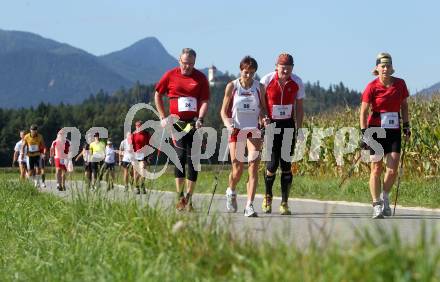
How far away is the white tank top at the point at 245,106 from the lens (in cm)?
1081

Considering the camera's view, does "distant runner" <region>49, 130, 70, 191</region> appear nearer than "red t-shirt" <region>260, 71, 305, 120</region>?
No

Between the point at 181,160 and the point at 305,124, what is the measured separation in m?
14.8

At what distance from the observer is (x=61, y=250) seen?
6.70m

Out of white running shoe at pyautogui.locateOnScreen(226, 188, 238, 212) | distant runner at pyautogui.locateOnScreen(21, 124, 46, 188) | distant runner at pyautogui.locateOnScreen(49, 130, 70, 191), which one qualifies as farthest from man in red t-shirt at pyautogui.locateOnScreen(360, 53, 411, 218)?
distant runner at pyautogui.locateOnScreen(21, 124, 46, 188)

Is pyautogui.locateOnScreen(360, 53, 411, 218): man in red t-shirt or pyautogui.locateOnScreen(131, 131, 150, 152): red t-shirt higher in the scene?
pyautogui.locateOnScreen(360, 53, 411, 218): man in red t-shirt

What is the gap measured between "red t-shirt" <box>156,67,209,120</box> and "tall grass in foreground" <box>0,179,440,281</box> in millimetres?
2822

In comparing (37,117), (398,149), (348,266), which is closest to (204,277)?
(348,266)

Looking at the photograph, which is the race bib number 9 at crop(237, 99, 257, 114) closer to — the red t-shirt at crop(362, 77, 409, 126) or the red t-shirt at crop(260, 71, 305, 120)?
the red t-shirt at crop(260, 71, 305, 120)

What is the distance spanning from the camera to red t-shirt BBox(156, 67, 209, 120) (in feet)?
37.0

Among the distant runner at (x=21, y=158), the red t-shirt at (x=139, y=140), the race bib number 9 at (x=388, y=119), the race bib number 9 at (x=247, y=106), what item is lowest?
the distant runner at (x=21, y=158)

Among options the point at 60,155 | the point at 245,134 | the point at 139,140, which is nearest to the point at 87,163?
the point at 139,140

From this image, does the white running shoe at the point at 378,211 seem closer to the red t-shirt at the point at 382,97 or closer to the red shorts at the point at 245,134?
the red t-shirt at the point at 382,97

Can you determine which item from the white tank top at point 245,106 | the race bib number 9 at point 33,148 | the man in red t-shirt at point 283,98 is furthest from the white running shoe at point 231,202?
the race bib number 9 at point 33,148

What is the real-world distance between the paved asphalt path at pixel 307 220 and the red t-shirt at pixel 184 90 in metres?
1.20
